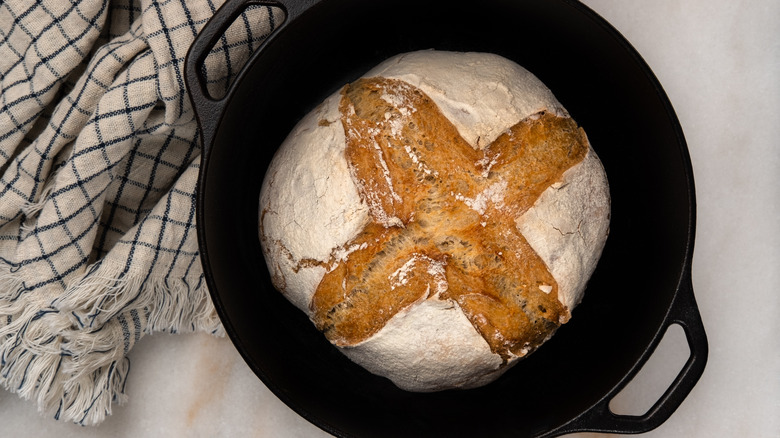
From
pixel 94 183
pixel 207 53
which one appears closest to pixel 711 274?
pixel 207 53

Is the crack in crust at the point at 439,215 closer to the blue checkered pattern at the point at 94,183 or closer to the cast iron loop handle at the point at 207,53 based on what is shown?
the cast iron loop handle at the point at 207,53

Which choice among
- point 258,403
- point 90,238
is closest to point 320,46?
point 90,238

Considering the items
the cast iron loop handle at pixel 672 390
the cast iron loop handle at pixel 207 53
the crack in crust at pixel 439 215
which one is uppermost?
the cast iron loop handle at pixel 207 53

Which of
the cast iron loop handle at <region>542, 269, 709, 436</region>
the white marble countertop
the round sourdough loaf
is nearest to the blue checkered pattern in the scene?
the white marble countertop

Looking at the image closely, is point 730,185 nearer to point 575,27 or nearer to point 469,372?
point 575,27

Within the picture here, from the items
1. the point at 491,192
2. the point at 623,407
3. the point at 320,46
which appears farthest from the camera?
the point at 623,407

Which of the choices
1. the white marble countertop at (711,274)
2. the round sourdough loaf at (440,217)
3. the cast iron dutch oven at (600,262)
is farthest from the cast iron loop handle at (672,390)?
the white marble countertop at (711,274)

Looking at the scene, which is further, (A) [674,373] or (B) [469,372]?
(A) [674,373]
